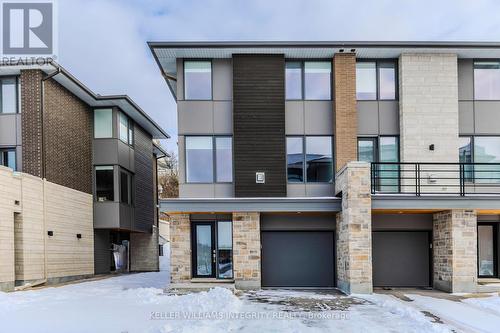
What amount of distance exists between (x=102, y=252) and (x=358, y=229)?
13528 mm

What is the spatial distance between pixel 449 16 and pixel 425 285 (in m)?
14.7

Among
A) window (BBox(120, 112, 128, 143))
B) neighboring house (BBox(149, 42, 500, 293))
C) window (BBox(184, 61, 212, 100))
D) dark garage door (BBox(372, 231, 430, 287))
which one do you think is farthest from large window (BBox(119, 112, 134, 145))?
dark garage door (BBox(372, 231, 430, 287))

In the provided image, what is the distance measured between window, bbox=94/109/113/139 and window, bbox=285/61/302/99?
377 inches

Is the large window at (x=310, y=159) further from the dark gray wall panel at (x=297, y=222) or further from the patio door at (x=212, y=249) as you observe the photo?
the patio door at (x=212, y=249)

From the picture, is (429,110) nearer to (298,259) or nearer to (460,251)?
(460,251)

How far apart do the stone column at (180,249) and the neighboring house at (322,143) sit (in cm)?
3

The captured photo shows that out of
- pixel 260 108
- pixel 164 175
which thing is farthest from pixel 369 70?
pixel 164 175

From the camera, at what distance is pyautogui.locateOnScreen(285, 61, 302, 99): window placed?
14.4 meters

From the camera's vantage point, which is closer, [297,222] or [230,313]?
[230,313]

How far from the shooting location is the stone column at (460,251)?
12125mm

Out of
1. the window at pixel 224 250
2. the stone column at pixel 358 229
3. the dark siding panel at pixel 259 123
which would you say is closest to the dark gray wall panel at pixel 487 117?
the stone column at pixel 358 229

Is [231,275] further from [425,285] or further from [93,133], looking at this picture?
[93,133]

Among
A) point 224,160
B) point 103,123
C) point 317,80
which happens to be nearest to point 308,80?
point 317,80

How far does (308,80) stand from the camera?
1445 cm
